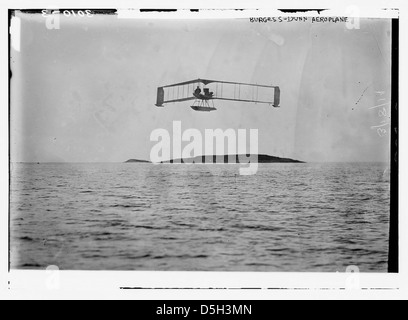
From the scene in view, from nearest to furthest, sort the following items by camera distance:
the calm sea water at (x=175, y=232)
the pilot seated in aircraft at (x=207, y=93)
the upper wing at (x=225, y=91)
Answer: the calm sea water at (x=175, y=232) < the upper wing at (x=225, y=91) < the pilot seated in aircraft at (x=207, y=93)

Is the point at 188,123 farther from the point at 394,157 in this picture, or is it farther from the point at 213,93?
the point at 394,157

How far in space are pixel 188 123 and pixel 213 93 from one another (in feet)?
1.47

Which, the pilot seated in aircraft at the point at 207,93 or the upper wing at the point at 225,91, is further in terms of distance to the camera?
the pilot seated in aircraft at the point at 207,93

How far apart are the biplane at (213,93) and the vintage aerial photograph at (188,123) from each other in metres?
0.01

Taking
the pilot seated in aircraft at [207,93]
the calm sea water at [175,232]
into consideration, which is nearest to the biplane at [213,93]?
the pilot seated in aircraft at [207,93]

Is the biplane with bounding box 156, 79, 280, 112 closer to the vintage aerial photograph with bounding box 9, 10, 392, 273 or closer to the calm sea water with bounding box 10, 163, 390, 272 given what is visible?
the vintage aerial photograph with bounding box 9, 10, 392, 273

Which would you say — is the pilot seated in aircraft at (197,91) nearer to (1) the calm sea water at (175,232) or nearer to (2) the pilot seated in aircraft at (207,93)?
(2) the pilot seated in aircraft at (207,93)

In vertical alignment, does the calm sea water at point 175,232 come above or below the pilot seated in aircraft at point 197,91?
below

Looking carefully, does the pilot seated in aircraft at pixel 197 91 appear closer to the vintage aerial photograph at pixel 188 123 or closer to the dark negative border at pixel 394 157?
the vintage aerial photograph at pixel 188 123

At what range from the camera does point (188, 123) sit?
4180mm

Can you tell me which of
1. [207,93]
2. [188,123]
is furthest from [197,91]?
[188,123]

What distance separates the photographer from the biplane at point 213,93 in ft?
14.0

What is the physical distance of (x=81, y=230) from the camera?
431 centimetres


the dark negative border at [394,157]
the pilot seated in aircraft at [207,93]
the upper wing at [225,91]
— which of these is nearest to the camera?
the dark negative border at [394,157]
